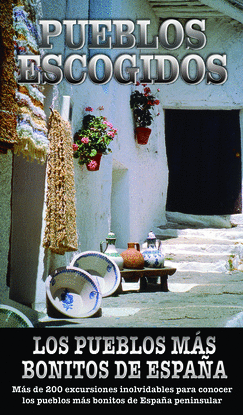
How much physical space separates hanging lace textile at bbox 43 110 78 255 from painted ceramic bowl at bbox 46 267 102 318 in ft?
0.76

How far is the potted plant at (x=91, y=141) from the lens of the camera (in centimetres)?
448

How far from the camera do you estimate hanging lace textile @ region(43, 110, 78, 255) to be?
10.9 ft

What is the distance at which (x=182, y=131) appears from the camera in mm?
8547

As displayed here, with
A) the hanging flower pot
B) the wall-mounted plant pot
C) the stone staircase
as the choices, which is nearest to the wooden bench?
the hanging flower pot

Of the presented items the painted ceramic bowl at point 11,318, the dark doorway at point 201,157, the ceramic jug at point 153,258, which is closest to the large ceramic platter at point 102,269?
the ceramic jug at point 153,258

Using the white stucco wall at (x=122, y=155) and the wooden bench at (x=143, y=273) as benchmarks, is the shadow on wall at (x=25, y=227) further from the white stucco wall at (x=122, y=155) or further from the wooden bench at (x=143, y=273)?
the wooden bench at (x=143, y=273)

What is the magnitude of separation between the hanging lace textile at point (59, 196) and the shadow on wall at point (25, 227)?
200mm

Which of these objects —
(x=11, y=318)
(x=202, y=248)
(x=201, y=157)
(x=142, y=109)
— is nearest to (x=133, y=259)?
(x=11, y=318)

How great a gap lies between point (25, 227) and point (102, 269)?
99 centimetres

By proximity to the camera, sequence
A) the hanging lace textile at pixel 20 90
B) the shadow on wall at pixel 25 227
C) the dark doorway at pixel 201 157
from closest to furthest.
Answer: the hanging lace textile at pixel 20 90 → the shadow on wall at pixel 25 227 → the dark doorway at pixel 201 157

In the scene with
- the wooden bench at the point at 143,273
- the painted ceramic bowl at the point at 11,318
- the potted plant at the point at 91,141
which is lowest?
the painted ceramic bowl at the point at 11,318

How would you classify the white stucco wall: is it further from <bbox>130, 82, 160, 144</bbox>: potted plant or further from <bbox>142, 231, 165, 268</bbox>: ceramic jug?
<bbox>142, 231, 165, 268</bbox>: ceramic jug

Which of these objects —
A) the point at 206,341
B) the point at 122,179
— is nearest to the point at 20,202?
the point at 206,341

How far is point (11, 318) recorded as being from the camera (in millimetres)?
2254
